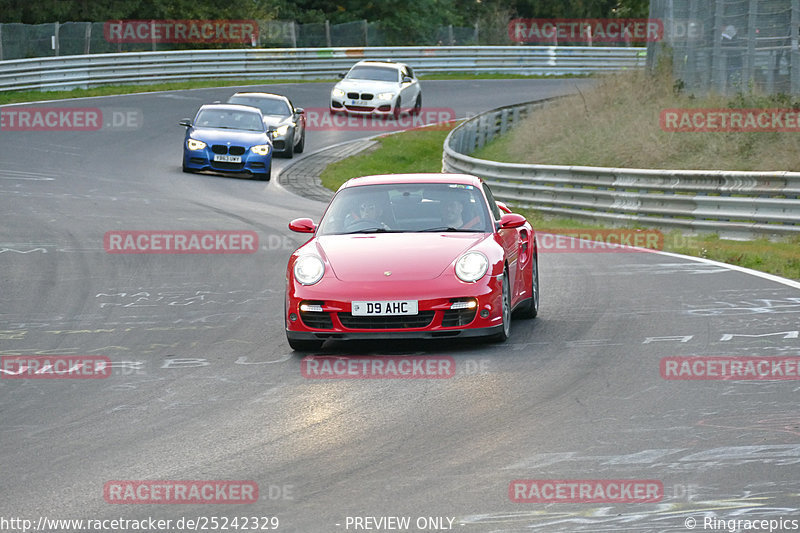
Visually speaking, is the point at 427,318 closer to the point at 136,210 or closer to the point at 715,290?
the point at 715,290

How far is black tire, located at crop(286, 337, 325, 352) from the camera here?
9.90m

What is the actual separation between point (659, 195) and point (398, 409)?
42.1 ft

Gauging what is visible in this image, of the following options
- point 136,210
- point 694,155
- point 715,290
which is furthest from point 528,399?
point 694,155

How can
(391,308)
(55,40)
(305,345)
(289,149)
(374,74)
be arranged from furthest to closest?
1. (55,40)
2. (374,74)
3. (289,149)
4. (305,345)
5. (391,308)

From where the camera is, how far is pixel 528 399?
8.03 m

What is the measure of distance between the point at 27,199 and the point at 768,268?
40.3 feet

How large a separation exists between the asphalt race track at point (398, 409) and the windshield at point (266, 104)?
15.9 meters

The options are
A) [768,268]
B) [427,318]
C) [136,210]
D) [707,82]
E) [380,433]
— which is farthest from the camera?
[707,82]

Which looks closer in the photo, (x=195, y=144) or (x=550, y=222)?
(x=550, y=222)
